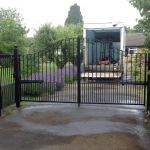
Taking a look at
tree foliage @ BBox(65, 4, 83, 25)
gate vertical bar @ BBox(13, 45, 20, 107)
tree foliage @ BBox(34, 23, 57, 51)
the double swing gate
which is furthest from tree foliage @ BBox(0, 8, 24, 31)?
gate vertical bar @ BBox(13, 45, 20, 107)

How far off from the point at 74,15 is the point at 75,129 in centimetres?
5169

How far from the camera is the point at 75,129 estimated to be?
5504 millimetres

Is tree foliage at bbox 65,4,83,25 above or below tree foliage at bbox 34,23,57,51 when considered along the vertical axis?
above

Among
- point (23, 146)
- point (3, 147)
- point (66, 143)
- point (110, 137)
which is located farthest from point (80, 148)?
point (3, 147)

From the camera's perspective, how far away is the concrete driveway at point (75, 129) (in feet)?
15.0

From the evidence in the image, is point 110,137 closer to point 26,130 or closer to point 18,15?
point 26,130

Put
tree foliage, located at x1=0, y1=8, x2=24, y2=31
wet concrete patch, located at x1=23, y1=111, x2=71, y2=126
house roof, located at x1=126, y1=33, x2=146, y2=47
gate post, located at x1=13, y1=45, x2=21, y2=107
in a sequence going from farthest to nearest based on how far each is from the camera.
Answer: tree foliage, located at x1=0, y1=8, x2=24, y2=31 → house roof, located at x1=126, y1=33, x2=146, y2=47 → gate post, located at x1=13, y1=45, x2=21, y2=107 → wet concrete patch, located at x1=23, y1=111, x2=71, y2=126

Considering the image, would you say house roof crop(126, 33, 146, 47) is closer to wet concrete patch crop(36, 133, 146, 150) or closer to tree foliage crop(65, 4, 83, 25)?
tree foliage crop(65, 4, 83, 25)

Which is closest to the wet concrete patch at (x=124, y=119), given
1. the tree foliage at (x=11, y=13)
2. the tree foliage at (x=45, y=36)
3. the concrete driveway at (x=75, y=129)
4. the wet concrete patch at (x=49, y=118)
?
the concrete driveway at (x=75, y=129)

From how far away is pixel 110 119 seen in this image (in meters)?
6.41

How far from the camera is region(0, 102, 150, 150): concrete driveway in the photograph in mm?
4566

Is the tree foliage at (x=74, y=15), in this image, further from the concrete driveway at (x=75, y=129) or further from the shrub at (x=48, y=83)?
the concrete driveway at (x=75, y=129)

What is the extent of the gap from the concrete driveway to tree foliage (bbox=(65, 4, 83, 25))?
4845cm

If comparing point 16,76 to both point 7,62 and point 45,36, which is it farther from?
point 45,36
